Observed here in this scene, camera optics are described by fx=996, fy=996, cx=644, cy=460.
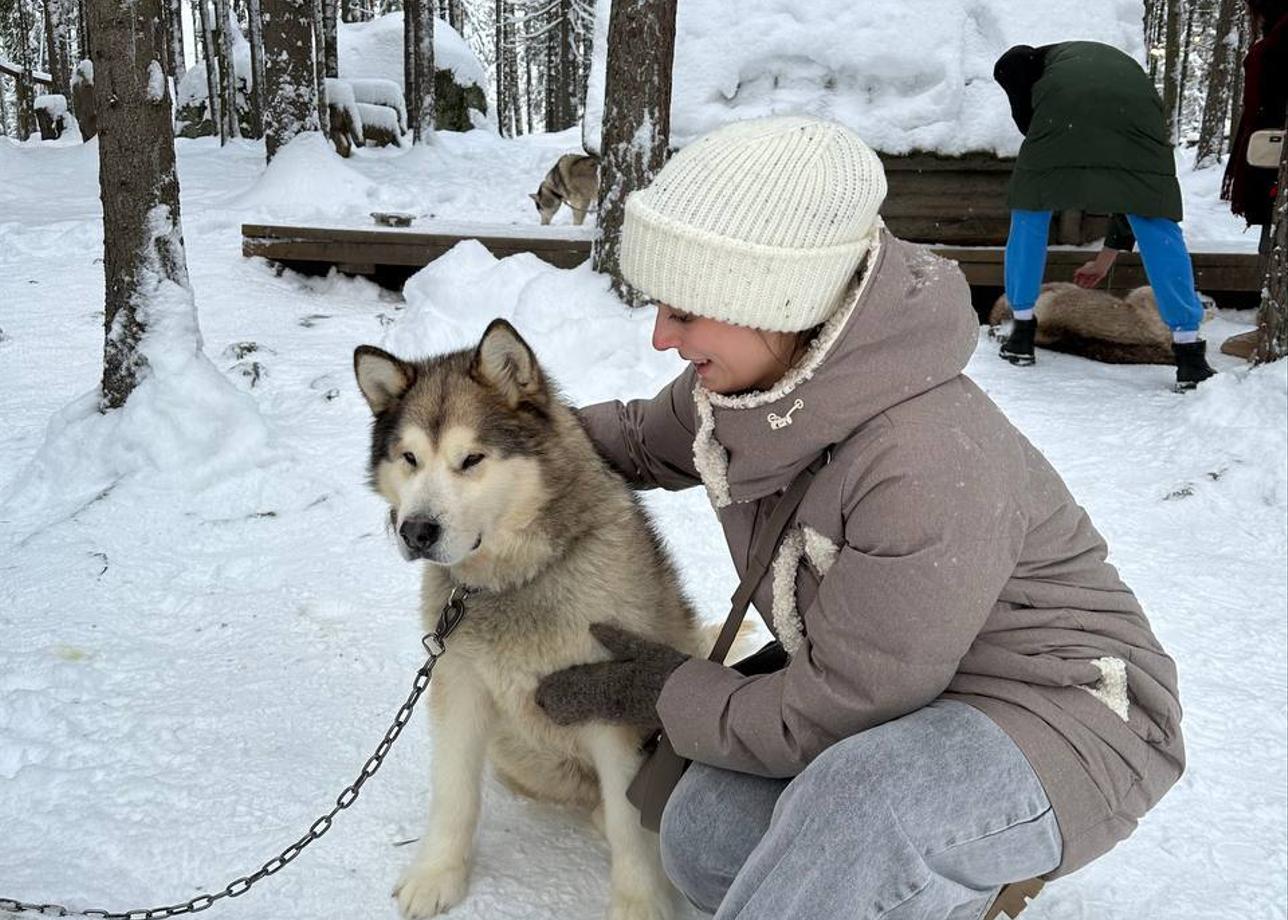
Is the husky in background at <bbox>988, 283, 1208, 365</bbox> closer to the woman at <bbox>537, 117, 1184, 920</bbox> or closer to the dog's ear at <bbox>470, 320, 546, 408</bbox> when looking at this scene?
the dog's ear at <bbox>470, 320, 546, 408</bbox>

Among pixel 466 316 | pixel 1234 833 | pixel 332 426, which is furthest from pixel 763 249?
pixel 466 316

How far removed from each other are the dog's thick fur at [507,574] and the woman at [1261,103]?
15.2ft

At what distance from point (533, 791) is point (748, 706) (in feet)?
3.01

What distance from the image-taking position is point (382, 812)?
2291 millimetres

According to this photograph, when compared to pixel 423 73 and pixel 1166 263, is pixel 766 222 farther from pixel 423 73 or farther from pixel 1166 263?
pixel 423 73

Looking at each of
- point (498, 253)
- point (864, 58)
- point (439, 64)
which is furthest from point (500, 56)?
point (498, 253)

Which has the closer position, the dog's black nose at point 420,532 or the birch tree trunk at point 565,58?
the dog's black nose at point 420,532

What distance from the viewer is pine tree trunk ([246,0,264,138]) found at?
16.9 m

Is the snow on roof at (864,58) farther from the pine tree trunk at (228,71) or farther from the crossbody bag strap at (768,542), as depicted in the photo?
the pine tree trunk at (228,71)

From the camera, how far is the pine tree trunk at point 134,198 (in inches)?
153

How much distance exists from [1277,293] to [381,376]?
3.96 metres

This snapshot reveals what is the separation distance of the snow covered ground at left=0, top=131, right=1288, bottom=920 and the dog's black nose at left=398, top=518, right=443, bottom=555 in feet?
2.48

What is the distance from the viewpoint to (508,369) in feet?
6.91

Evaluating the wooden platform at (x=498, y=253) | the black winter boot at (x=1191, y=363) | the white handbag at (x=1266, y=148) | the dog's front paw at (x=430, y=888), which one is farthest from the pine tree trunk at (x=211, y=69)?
the dog's front paw at (x=430, y=888)
